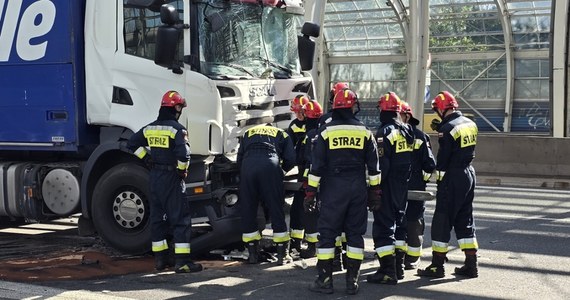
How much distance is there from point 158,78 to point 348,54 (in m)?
36.8

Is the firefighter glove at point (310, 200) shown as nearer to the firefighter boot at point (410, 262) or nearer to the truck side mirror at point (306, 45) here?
the firefighter boot at point (410, 262)

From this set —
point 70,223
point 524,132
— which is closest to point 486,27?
point 524,132

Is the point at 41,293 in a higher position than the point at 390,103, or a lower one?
lower

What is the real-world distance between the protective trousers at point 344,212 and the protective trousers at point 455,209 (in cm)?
111

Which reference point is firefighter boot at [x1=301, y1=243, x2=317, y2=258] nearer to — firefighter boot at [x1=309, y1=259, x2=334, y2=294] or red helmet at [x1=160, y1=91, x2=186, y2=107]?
firefighter boot at [x1=309, y1=259, x2=334, y2=294]

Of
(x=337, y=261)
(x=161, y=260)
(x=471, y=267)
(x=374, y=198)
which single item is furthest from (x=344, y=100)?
(x=161, y=260)

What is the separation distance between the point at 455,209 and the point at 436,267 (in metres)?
0.63

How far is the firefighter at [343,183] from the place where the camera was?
7.41m

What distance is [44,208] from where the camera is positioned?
9.77m

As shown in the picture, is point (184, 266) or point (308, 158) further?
point (308, 158)

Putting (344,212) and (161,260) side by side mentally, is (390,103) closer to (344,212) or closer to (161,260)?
(344,212)

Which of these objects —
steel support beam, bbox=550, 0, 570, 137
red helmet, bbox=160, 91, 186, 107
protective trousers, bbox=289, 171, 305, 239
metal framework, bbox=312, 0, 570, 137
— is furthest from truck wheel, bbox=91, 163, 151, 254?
metal framework, bbox=312, 0, 570, 137

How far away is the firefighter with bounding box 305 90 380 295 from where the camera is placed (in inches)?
292

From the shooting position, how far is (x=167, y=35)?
8266 mm
